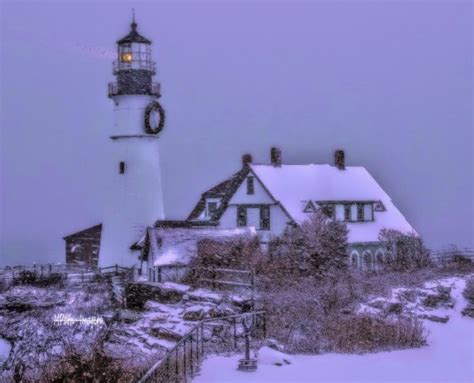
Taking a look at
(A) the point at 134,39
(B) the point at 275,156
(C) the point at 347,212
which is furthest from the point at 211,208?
(A) the point at 134,39

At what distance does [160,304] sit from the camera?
87.1 feet

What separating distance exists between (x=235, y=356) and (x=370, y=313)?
249 inches

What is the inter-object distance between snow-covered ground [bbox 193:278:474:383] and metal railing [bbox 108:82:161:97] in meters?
23.3

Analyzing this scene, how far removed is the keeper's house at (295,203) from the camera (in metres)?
38.8

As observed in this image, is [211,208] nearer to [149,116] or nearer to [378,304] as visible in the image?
[149,116]

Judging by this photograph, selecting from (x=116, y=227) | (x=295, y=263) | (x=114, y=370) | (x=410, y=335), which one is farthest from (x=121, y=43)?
(x=114, y=370)

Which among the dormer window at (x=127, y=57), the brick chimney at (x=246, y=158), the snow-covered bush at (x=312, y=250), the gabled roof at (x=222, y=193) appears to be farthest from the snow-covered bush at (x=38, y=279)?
the brick chimney at (x=246, y=158)

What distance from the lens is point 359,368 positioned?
1650 centimetres

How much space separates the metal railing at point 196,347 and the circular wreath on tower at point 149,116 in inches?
763

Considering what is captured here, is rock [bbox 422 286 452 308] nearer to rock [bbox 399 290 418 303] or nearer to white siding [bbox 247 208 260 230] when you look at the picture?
rock [bbox 399 290 418 303]

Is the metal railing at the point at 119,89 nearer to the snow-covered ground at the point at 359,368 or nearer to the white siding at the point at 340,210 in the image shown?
the white siding at the point at 340,210

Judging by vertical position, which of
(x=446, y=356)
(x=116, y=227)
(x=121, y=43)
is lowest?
(x=446, y=356)

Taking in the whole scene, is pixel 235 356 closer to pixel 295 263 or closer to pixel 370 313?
pixel 370 313

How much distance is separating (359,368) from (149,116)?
25250 mm
